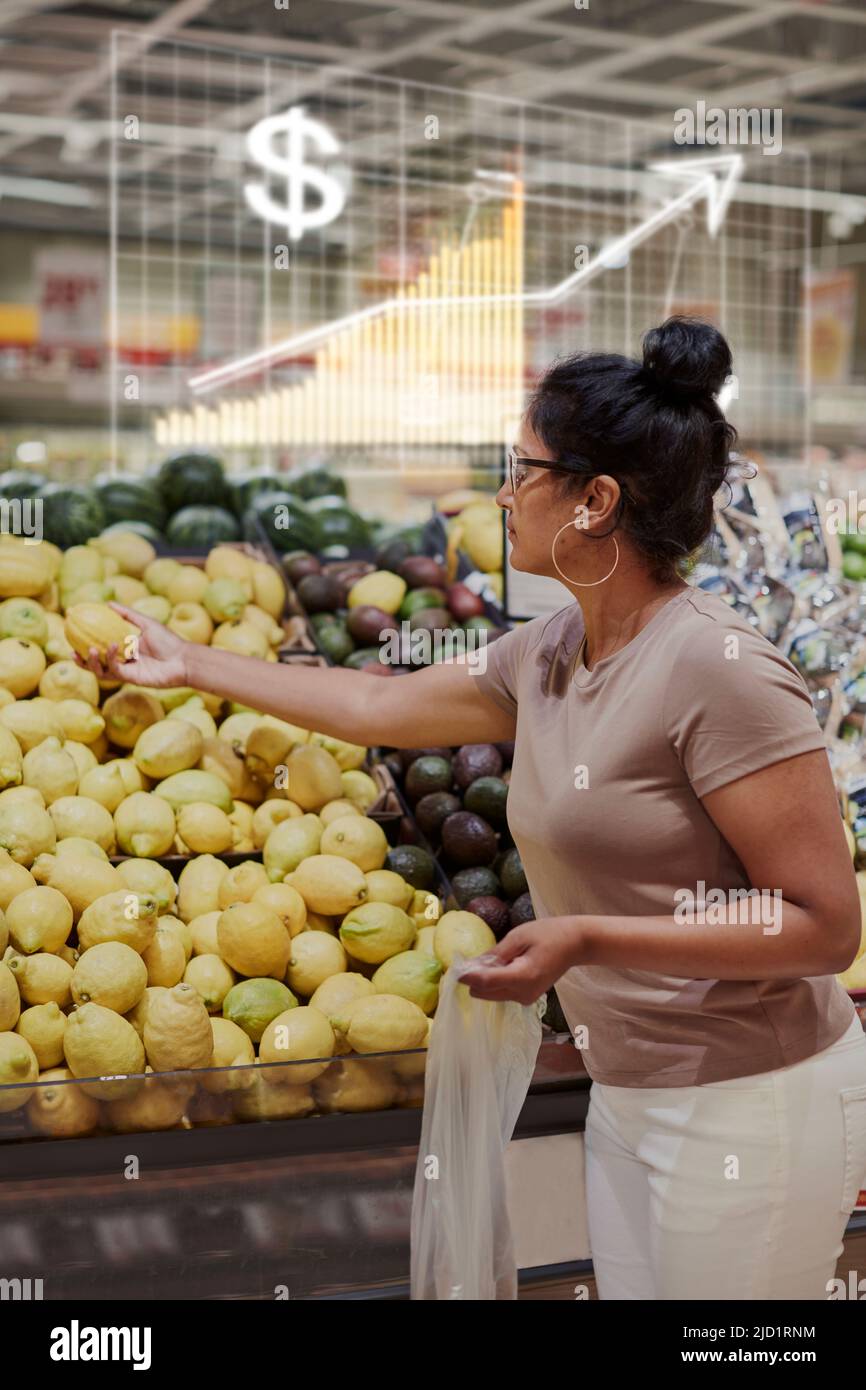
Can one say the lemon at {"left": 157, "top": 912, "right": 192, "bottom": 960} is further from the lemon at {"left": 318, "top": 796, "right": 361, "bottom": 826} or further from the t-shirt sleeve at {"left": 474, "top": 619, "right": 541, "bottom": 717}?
the t-shirt sleeve at {"left": 474, "top": 619, "right": 541, "bottom": 717}

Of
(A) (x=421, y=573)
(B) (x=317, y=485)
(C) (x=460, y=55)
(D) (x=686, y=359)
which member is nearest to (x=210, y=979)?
(D) (x=686, y=359)

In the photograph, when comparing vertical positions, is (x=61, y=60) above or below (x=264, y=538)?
above

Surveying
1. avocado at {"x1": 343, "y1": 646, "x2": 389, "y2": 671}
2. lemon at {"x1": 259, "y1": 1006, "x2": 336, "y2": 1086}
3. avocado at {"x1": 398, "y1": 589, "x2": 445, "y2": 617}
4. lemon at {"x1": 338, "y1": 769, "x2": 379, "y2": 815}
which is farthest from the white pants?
avocado at {"x1": 398, "y1": 589, "x2": 445, "y2": 617}

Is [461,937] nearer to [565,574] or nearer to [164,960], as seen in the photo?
[164,960]

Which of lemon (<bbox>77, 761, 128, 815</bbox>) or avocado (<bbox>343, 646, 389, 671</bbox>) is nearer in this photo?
lemon (<bbox>77, 761, 128, 815</bbox>)

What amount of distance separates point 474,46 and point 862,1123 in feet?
20.6

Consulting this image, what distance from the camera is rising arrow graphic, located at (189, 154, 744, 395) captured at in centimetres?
441

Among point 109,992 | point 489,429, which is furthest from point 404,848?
point 489,429

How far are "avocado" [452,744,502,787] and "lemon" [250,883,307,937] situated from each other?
49 centimetres

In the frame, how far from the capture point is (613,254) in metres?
4.52

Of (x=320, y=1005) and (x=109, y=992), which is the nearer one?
(x=109, y=992)

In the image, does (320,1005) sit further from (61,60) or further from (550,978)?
(61,60)

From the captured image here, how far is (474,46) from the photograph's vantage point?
658 cm
